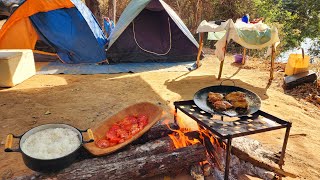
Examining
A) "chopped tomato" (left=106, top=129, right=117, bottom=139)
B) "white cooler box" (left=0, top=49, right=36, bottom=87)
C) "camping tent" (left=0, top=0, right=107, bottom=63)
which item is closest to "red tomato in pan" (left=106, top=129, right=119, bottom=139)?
"chopped tomato" (left=106, top=129, right=117, bottom=139)

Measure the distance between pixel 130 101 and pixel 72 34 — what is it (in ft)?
10.7

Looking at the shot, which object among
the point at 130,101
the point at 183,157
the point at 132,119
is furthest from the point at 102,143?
the point at 130,101

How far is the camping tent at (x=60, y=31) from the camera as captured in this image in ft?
21.1

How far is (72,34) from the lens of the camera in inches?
263

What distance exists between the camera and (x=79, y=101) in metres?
4.50

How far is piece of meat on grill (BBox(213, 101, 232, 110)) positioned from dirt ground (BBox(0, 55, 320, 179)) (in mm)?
970

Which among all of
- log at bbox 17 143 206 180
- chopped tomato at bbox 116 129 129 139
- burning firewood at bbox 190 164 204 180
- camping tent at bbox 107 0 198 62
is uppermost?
camping tent at bbox 107 0 198 62

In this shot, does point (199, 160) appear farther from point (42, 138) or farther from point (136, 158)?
point (42, 138)

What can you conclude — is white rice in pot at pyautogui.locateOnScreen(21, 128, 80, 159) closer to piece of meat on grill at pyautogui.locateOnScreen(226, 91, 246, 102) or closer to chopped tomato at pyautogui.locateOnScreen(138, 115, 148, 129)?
chopped tomato at pyautogui.locateOnScreen(138, 115, 148, 129)

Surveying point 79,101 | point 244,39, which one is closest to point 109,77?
point 79,101

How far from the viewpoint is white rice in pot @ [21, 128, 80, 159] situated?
6.72 feet

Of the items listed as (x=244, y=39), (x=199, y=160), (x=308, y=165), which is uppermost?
(x=244, y=39)

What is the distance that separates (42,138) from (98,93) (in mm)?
2709

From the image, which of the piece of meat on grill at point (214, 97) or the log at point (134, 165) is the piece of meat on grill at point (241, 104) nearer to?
the piece of meat on grill at point (214, 97)
